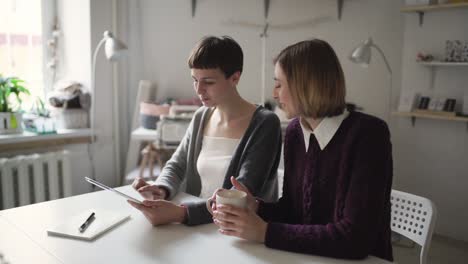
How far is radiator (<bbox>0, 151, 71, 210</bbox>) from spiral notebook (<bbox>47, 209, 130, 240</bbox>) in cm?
140

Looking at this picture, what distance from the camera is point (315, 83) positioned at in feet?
3.48

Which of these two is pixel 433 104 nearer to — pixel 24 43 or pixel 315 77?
pixel 315 77

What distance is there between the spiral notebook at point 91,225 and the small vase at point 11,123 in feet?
5.25

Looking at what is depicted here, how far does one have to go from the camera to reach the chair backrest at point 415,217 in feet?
4.02

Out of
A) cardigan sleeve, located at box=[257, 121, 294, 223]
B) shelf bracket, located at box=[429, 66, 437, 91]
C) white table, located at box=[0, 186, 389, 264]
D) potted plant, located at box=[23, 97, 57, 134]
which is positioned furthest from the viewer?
shelf bracket, located at box=[429, 66, 437, 91]

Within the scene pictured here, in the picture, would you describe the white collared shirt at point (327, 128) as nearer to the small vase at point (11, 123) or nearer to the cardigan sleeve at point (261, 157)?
the cardigan sleeve at point (261, 157)

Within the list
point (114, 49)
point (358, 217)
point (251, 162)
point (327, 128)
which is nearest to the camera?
point (358, 217)

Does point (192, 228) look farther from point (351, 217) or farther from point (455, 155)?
point (455, 155)

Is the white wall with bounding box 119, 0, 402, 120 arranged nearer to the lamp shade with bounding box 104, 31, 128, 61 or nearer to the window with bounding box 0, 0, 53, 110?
the window with bounding box 0, 0, 53, 110

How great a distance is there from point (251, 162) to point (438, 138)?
6.37 feet

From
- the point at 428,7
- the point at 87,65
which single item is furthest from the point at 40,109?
the point at 428,7

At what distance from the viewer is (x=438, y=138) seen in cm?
282

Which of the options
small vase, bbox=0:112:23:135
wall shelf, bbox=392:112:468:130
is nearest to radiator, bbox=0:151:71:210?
small vase, bbox=0:112:23:135

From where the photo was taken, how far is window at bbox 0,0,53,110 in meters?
2.80
